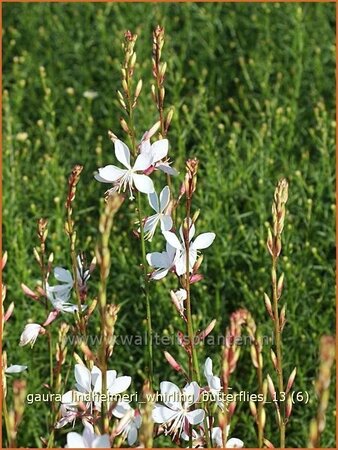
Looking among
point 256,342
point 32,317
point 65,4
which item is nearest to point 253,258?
point 32,317

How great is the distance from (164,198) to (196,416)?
0.49 metres

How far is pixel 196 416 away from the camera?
1.87 m

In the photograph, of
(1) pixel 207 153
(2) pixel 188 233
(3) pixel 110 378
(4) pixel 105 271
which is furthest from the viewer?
(1) pixel 207 153

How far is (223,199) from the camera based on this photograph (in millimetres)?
3762

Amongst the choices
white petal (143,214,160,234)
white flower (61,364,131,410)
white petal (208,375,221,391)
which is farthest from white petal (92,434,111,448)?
white petal (143,214,160,234)

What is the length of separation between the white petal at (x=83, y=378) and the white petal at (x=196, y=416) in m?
0.23

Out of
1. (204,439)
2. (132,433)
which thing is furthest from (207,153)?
(132,433)

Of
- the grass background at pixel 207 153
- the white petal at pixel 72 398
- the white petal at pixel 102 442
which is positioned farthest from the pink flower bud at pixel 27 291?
the grass background at pixel 207 153

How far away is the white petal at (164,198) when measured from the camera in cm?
197

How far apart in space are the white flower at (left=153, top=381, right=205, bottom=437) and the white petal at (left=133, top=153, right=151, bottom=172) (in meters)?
0.50

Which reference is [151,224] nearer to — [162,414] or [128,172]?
[128,172]

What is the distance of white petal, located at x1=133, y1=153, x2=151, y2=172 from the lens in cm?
199

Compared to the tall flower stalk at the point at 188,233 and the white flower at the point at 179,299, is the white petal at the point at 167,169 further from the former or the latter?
the white flower at the point at 179,299

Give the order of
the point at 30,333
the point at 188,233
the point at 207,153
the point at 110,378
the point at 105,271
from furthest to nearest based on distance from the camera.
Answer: the point at 207,153 < the point at 30,333 < the point at 110,378 < the point at 188,233 < the point at 105,271
